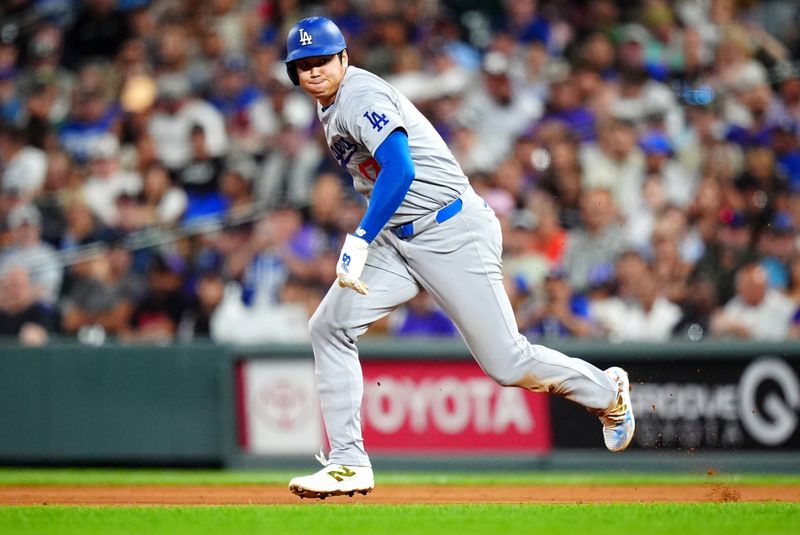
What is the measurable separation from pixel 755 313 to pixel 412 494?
11.5ft

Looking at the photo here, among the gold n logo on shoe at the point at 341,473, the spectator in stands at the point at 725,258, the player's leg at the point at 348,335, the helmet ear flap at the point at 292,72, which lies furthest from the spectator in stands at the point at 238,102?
the gold n logo on shoe at the point at 341,473

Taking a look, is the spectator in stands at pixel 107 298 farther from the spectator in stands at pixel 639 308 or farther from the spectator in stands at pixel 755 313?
the spectator in stands at pixel 755 313

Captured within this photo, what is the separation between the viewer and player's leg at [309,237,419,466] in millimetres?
6098

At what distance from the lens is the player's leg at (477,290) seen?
6070 mm

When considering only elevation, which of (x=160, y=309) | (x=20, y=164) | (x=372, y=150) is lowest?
(x=160, y=309)

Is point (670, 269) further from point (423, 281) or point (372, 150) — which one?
point (372, 150)

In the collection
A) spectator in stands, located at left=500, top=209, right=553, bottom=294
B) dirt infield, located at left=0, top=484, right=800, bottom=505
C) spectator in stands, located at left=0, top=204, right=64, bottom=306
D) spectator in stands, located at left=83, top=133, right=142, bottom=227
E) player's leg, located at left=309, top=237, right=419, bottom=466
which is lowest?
dirt infield, located at left=0, top=484, right=800, bottom=505

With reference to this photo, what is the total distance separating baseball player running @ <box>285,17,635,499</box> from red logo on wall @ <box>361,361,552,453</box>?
3.24m

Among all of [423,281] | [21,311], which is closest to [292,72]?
[423,281]

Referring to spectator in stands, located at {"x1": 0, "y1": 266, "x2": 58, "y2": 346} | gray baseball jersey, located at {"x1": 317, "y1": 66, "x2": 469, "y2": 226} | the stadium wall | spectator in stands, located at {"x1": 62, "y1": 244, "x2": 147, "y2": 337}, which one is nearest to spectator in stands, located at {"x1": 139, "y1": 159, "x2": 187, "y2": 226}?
spectator in stands, located at {"x1": 62, "y1": 244, "x2": 147, "y2": 337}

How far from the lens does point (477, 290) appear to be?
6074mm

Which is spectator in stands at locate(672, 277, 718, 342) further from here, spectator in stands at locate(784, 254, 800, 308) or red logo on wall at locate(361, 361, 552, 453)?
red logo on wall at locate(361, 361, 552, 453)

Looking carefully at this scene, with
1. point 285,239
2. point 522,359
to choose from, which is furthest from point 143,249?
point 522,359

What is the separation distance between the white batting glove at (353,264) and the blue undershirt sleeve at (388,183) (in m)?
0.04
